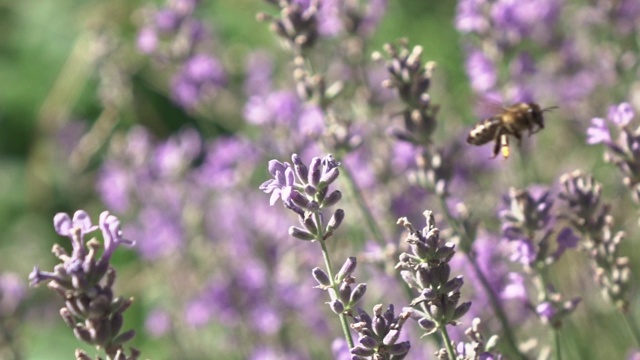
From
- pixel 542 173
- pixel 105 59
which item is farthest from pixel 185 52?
pixel 542 173

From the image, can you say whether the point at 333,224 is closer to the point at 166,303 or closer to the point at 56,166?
the point at 166,303

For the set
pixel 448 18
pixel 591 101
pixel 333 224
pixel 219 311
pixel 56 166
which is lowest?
pixel 333 224

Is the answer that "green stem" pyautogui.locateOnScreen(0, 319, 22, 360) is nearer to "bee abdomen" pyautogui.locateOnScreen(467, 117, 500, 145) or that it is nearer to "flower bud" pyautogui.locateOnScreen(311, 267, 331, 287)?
"flower bud" pyautogui.locateOnScreen(311, 267, 331, 287)

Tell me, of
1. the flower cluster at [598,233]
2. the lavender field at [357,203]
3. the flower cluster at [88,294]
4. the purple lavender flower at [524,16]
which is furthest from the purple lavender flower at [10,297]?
the purple lavender flower at [524,16]

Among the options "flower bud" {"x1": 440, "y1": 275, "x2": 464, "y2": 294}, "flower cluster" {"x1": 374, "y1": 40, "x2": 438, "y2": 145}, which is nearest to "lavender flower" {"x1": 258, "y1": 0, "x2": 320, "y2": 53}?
"flower cluster" {"x1": 374, "y1": 40, "x2": 438, "y2": 145}

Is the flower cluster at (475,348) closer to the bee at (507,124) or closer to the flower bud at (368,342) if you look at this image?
the flower bud at (368,342)

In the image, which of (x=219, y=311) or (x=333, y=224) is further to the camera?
(x=219, y=311)

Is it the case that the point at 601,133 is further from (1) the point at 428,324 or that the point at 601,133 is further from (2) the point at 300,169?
(2) the point at 300,169
